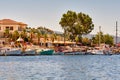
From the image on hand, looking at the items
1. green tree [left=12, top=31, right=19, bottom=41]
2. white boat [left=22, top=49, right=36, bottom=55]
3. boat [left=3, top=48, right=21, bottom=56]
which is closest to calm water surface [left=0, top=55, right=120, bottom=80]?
boat [left=3, top=48, right=21, bottom=56]

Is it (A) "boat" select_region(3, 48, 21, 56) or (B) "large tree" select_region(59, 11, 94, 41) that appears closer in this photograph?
(A) "boat" select_region(3, 48, 21, 56)

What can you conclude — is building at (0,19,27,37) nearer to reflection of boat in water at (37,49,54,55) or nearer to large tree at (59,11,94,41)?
large tree at (59,11,94,41)

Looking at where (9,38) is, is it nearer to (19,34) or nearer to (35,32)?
(19,34)

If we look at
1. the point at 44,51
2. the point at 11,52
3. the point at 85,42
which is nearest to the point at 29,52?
the point at 44,51

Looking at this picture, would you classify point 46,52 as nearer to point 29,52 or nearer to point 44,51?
point 44,51

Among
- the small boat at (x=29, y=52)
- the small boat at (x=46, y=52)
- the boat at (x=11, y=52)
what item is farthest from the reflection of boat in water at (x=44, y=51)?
the boat at (x=11, y=52)

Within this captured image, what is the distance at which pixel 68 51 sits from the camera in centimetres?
12619

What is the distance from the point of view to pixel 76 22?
492 feet

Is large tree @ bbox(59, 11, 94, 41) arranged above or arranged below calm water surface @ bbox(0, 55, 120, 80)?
above

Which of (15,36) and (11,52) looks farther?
(15,36)

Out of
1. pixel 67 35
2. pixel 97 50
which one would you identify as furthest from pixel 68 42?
pixel 97 50

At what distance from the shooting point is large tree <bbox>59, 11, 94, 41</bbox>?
147m

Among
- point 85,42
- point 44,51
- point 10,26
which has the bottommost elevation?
point 44,51

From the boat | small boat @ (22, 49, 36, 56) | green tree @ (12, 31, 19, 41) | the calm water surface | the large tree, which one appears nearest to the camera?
the calm water surface
